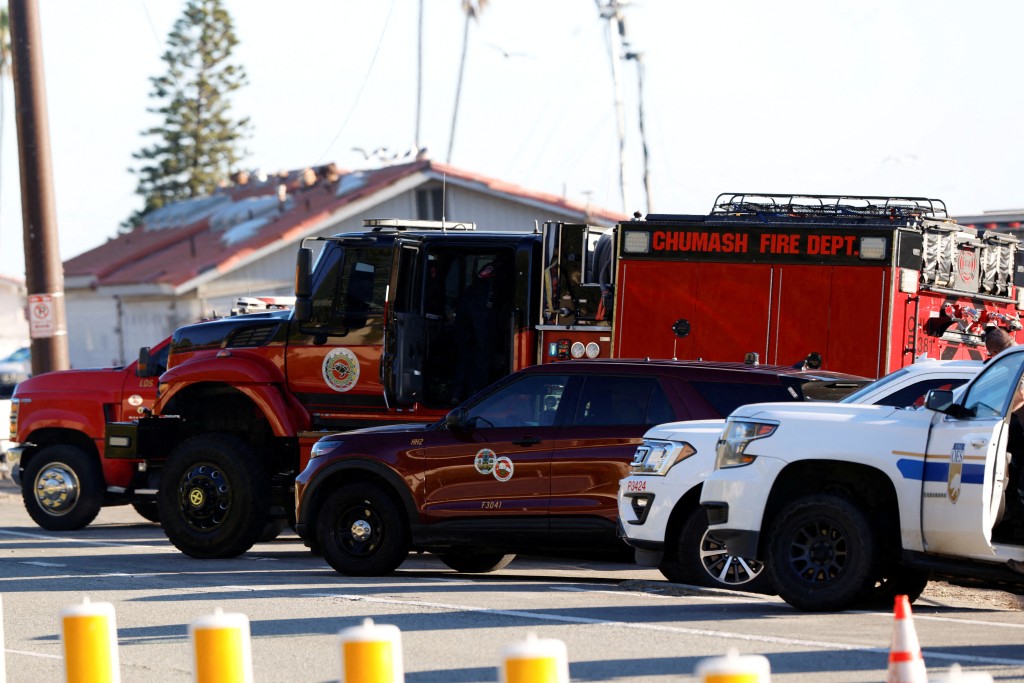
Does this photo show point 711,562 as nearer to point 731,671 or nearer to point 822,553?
point 822,553

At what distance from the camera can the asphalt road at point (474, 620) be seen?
327 inches

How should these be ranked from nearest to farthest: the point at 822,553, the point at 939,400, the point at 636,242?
the point at 939,400
the point at 822,553
the point at 636,242

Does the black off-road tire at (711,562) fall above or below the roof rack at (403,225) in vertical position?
below

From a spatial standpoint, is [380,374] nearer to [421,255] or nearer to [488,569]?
[421,255]

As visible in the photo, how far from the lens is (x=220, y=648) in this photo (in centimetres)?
564

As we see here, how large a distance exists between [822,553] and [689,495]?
58.6 inches

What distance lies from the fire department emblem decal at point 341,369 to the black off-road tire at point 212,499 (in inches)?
41.6

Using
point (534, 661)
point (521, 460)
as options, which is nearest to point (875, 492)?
point (521, 460)

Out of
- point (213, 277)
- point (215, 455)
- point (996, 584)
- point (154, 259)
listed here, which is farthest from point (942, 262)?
point (154, 259)

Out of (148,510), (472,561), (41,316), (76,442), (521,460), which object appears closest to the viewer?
(521,460)

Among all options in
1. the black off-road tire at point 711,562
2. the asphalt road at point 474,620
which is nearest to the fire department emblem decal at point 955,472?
the asphalt road at point 474,620

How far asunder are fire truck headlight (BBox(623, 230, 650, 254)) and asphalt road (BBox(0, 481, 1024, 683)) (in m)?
2.86

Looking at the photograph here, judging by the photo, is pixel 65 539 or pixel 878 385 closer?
pixel 878 385

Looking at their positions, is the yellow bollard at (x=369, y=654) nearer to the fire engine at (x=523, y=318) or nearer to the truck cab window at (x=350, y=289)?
the fire engine at (x=523, y=318)
